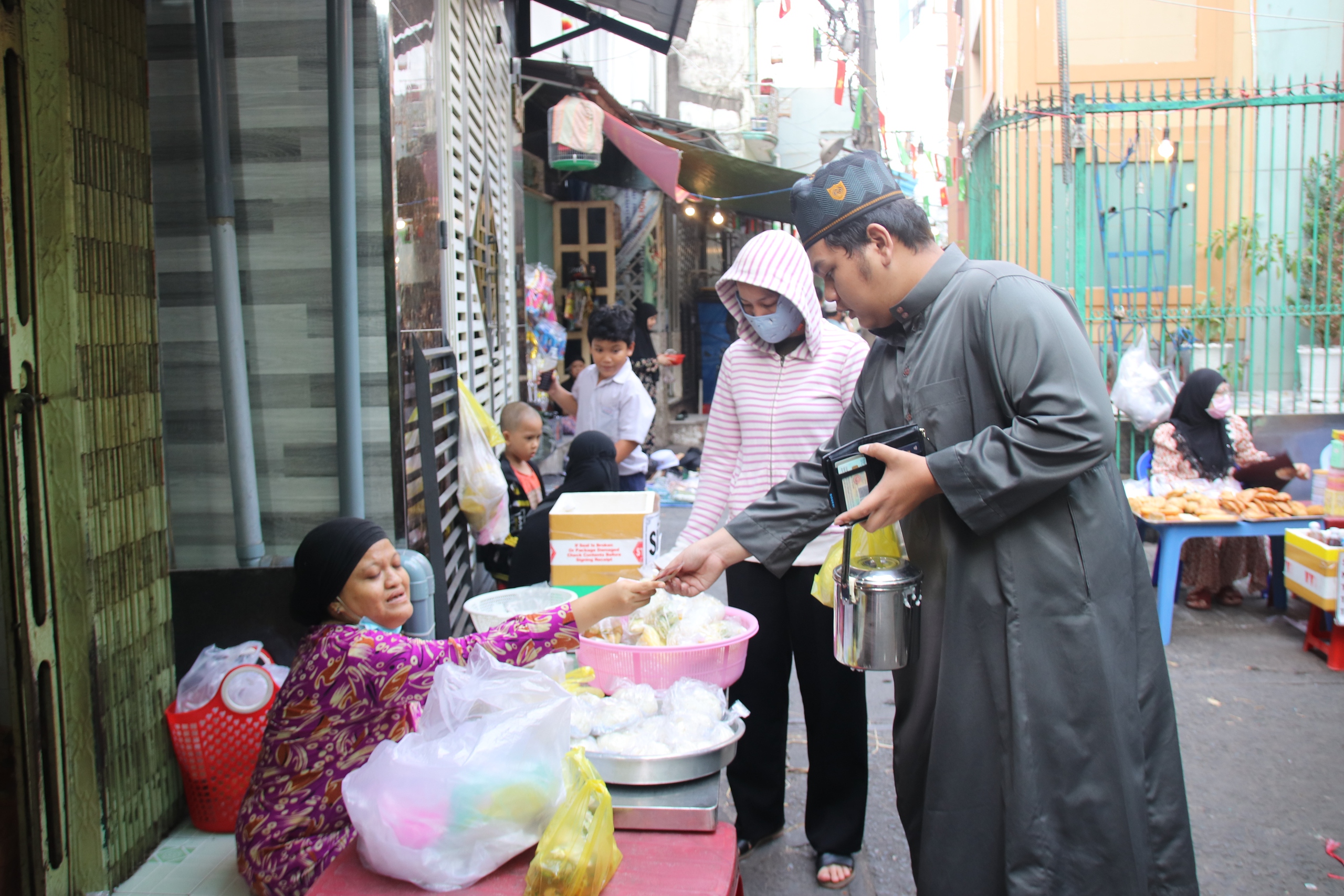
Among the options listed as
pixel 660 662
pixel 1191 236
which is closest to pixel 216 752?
pixel 660 662

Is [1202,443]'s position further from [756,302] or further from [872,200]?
[872,200]

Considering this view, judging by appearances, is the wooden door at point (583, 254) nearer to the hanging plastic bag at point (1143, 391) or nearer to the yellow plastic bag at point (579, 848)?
the hanging plastic bag at point (1143, 391)

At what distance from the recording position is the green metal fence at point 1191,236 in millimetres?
7672

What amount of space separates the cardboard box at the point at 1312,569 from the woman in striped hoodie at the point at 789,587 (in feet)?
10.5

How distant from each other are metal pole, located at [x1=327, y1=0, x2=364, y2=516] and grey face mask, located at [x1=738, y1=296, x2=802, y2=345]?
1.38 metres

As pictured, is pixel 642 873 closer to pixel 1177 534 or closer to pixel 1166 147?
pixel 1177 534

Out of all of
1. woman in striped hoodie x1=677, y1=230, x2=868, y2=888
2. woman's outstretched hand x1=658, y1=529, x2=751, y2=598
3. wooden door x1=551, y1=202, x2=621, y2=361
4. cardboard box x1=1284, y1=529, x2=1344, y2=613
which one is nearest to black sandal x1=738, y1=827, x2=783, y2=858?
woman in striped hoodie x1=677, y1=230, x2=868, y2=888

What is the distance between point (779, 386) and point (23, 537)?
2.13 metres

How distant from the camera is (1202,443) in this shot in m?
6.38

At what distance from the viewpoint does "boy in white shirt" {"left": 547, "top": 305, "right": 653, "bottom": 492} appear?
6059mm

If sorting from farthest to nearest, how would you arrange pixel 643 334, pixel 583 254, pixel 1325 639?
pixel 643 334 < pixel 583 254 < pixel 1325 639

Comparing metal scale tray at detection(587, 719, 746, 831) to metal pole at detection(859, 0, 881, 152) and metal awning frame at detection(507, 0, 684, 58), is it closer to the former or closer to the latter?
metal awning frame at detection(507, 0, 684, 58)

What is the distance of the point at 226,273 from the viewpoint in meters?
3.34

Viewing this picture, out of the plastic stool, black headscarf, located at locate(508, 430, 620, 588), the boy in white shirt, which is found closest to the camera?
black headscarf, located at locate(508, 430, 620, 588)
